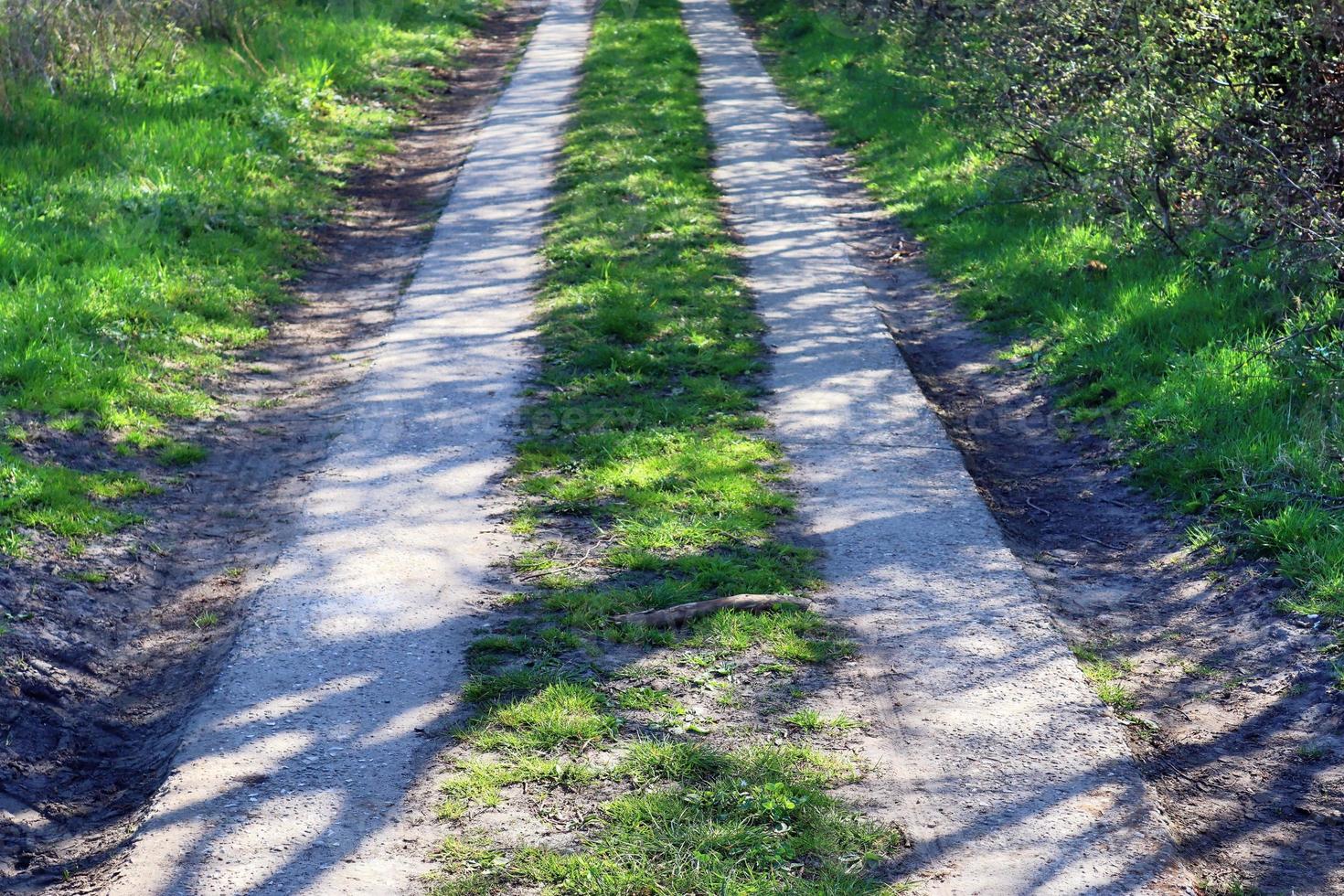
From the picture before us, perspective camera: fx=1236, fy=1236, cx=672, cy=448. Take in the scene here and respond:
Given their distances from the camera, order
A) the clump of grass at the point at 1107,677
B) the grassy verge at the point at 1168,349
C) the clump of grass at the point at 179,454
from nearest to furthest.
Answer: the clump of grass at the point at 1107,677 < the grassy verge at the point at 1168,349 < the clump of grass at the point at 179,454

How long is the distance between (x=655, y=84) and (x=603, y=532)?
37.3 feet

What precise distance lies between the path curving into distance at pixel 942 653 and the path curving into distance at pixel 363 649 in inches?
57.2

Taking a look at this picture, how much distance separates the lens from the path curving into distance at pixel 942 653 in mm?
3555

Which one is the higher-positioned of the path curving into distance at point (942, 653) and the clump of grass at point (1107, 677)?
the path curving into distance at point (942, 653)

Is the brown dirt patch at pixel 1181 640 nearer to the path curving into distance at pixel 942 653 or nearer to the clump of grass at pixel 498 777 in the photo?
the path curving into distance at pixel 942 653

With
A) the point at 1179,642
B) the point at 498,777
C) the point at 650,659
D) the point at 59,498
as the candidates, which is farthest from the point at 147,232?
the point at 1179,642

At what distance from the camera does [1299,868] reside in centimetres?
354

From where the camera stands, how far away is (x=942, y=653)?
177 inches

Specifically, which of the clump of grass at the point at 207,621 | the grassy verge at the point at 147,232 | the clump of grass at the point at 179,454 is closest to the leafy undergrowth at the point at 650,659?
the clump of grass at the point at 207,621

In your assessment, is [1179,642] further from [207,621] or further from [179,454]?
[179,454]

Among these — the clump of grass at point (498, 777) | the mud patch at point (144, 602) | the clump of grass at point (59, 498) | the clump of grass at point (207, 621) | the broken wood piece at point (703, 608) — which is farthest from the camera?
the clump of grass at point (59, 498)

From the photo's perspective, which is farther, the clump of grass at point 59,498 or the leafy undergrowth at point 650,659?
the clump of grass at point 59,498

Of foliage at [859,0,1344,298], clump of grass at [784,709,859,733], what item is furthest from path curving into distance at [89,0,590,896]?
foliage at [859,0,1344,298]

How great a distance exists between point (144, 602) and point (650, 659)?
214 centimetres
